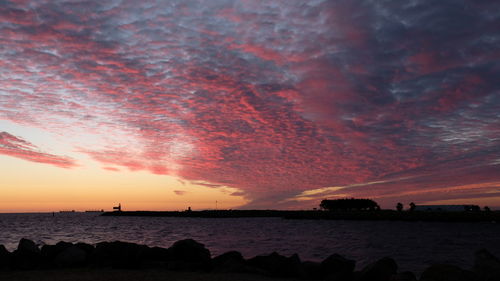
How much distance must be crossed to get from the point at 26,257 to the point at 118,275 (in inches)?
184

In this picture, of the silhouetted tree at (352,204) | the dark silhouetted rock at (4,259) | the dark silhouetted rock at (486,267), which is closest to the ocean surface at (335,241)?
the dark silhouetted rock at (486,267)

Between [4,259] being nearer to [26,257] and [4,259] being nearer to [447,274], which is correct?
[26,257]

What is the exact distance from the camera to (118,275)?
11.3m

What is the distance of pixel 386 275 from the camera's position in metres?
11.2

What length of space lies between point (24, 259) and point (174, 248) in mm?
5175

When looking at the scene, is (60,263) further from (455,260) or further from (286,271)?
(455,260)

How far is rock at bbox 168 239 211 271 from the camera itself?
1264 centimetres

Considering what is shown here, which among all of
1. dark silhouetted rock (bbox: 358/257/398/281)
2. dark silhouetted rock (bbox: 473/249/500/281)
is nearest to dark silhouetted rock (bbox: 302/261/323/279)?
dark silhouetted rock (bbox: 358/257/398/281)

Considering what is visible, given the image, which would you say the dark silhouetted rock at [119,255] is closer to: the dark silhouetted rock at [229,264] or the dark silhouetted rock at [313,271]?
the dark silhouetted rock at [229,264]

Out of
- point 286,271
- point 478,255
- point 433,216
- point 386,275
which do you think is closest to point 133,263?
point 286,271

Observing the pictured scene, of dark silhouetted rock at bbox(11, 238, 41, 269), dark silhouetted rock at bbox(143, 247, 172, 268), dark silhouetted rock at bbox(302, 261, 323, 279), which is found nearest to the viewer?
dark silhouetted rock at bbox(302, 261, 323, 279)

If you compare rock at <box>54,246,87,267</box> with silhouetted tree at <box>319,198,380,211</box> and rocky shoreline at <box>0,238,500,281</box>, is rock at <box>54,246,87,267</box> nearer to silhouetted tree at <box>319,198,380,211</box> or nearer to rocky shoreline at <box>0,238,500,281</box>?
rocky shoreline at <box>0,238,500,281</box>

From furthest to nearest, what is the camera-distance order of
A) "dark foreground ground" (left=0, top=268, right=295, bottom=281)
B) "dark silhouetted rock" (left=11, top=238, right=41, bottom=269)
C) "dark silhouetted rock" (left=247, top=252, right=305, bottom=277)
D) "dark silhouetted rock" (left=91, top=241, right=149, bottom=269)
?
"dark silhouetted rock" (left=11, top=238, right=41, bottom=269)
"dark silhouetted rock" (left=91, top=241, right=149, bottom=269)
"dark silhouetted rock" (left=247, top=252, right=305, bottom=277)
"dark foreground ground" (left=0, top=268, right=295, bottom=281)

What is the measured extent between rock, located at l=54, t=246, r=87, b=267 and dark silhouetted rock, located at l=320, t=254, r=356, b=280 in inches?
330
